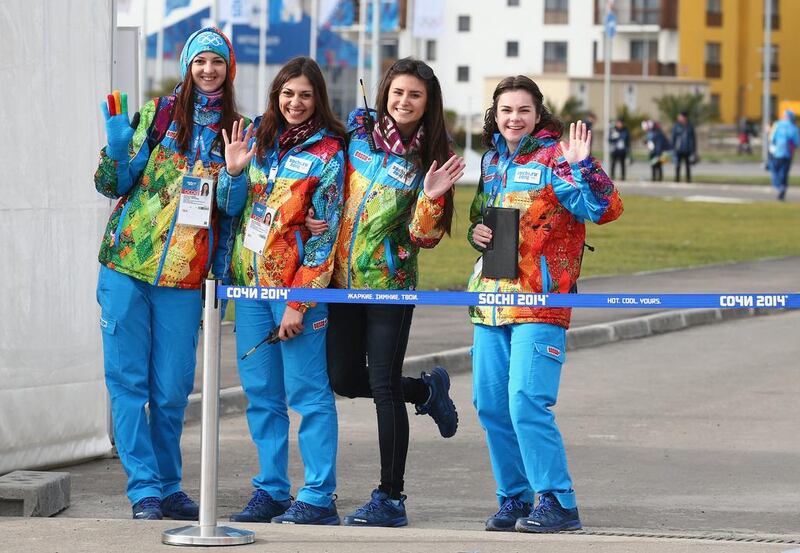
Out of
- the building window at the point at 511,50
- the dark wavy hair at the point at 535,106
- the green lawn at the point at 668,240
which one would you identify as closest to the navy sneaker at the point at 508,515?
the dark wavy hair at the point at 535,106

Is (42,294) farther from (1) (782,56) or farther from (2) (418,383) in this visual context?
(1) (782,56)

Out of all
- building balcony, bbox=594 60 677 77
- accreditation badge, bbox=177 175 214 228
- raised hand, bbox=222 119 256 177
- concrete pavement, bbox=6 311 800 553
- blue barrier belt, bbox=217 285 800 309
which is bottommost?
concrete pavement, bbox=6 311 800 553

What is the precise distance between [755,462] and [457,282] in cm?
821

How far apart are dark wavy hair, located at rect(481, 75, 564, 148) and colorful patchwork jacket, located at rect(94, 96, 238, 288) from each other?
1.12 m

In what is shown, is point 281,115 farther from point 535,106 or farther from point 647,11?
point 647,11

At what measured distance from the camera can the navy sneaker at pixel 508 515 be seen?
6.98 m

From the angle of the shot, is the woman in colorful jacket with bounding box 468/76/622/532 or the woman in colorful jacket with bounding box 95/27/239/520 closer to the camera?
the woman in colorful jacket with bounding box 468/76/622/532

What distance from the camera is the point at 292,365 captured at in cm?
703

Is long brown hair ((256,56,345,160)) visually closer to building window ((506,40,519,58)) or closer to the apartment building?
the apartment building

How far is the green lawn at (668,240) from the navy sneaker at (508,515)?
30.0ft

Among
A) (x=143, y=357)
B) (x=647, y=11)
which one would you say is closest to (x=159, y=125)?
(x=143, y=357)

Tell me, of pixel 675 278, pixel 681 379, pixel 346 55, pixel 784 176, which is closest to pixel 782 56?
pixel 346 55

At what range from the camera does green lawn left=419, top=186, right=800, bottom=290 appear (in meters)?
19.4

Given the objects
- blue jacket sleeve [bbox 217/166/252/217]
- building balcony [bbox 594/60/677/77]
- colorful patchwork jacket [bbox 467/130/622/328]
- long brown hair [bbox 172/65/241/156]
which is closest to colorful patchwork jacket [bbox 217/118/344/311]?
blue jacket sleeve [bbox 217/166/252/217]
